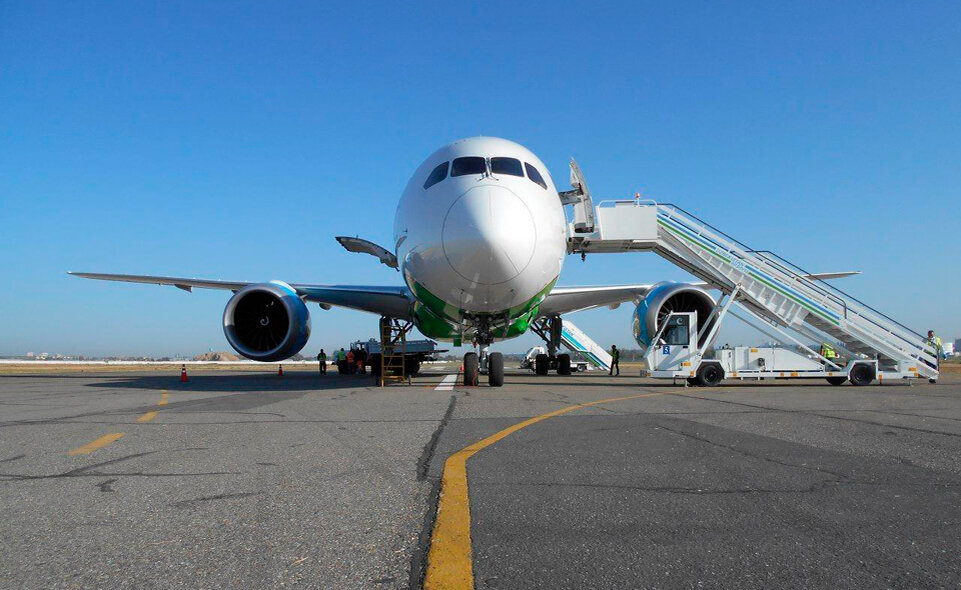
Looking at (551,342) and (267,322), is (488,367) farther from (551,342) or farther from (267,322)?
(551,342)

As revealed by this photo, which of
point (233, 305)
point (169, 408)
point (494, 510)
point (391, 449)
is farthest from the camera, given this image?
point (233, 305)

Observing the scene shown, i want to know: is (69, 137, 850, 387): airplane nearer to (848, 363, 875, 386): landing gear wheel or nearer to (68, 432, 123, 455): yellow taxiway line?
(848, 363, 875, 386): landing gear wheel

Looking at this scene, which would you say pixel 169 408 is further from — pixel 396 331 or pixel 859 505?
pixel 859 505

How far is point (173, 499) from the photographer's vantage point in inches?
131

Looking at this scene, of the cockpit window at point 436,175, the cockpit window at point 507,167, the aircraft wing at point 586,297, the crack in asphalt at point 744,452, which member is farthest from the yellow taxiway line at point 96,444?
the aircraft wing at point 586,297

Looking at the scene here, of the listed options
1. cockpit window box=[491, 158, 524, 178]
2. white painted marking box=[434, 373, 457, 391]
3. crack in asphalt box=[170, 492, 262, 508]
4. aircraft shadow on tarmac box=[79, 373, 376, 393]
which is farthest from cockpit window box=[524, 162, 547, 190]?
crack in asphalt box=[170, 492, 262, 508]

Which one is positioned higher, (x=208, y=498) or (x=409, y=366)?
(x=409, y=366)

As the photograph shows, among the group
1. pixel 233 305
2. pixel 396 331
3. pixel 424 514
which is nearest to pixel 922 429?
pixel 424 514

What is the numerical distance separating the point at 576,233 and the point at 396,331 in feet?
16.4

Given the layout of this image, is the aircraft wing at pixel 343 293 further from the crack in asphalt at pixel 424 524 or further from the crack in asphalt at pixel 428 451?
the crack in asphalt at pixel 424 524

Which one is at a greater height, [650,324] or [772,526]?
[650,324]

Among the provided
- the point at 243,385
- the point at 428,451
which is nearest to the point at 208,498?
the point at 428,451

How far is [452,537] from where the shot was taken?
2.58m

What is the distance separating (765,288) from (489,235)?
8382 millimetres
